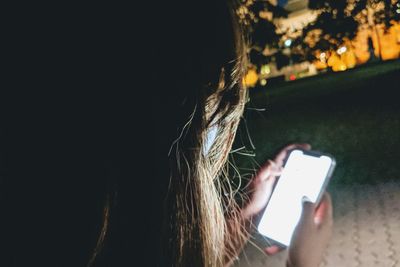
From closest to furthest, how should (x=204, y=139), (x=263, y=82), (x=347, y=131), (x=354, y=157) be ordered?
(x=204, y=139)
(x=354, y=157)
(x=347, y=131)
(x=263, y=82)

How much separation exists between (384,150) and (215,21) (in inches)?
Result: 277

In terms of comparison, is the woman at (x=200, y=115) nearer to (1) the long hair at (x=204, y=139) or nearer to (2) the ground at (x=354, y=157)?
(1) the long hair at (x=204, y=139)

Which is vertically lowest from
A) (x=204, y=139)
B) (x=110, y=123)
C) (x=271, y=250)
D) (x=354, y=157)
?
(x=354, y=157)

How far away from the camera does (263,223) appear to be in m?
2.32

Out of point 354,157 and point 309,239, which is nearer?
point 309,239

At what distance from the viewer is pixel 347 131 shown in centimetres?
846

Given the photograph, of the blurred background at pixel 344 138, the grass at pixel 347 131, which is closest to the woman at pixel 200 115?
the blurred background at pixel 344 138

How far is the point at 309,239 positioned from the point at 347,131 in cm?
777

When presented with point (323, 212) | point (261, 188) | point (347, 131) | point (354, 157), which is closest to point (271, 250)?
point (261, 188)

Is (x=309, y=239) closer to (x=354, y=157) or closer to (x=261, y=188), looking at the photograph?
(x=261, y=188)

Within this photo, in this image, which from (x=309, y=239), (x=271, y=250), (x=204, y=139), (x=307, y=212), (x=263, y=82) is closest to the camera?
(x=204, y=139)

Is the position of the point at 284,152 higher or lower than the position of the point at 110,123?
lower

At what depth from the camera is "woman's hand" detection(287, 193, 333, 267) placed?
4.64ft

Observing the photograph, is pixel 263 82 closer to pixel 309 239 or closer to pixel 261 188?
pixel 261 188
